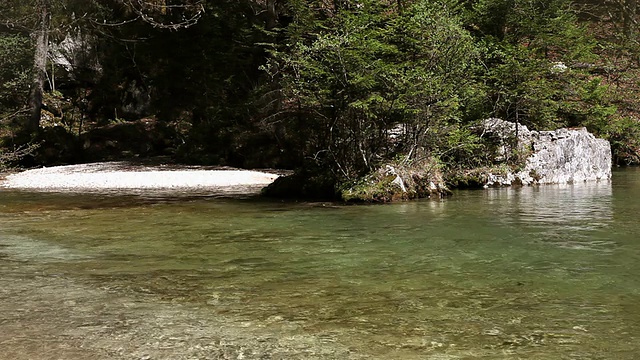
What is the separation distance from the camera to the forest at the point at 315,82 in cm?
1382

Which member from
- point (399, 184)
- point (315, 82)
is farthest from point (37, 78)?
point (399, 184)

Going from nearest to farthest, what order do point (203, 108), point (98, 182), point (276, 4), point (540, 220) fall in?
point (540, 220)
point (98, 182)
point (276, 4)
point (203, 108)

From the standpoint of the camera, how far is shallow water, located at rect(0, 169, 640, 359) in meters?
3.67

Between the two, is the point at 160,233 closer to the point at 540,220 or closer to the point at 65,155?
the point at 540,220

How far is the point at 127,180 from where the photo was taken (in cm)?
1833

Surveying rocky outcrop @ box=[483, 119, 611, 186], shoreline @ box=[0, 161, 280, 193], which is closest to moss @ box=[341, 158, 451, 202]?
shoreline @ box=[0, 161, 280, 193]

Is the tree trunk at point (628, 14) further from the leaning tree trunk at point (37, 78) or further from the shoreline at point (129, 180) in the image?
the leaning tree trunk at point (37, 78)

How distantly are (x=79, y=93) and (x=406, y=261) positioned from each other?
34.2 metres

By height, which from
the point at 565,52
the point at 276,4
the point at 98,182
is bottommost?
the point at 98,182

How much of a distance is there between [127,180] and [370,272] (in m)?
14.5

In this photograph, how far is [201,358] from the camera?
3342 mm

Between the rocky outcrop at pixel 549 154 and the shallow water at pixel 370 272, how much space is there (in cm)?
753

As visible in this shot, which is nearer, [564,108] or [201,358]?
[201,358]

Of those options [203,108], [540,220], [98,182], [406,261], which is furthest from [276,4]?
[406,261]
